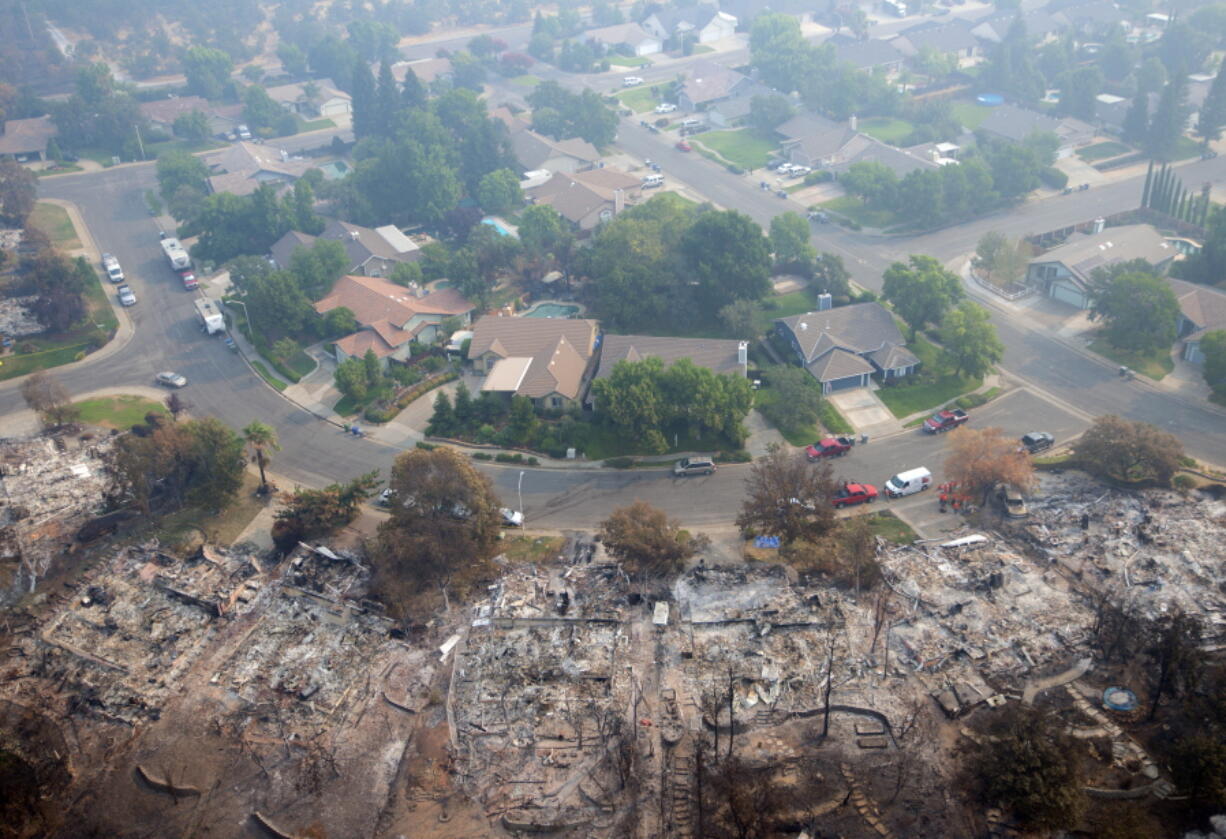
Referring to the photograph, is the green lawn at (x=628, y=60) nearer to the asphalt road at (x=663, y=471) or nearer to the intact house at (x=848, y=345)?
the asphalt road at (x=663, y=471)

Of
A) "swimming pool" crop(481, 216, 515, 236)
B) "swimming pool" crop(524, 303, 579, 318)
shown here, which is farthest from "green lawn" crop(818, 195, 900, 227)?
"swimming pool" crop(481, 216, 515, 236)

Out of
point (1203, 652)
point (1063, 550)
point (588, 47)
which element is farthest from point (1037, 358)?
point (588, 47)

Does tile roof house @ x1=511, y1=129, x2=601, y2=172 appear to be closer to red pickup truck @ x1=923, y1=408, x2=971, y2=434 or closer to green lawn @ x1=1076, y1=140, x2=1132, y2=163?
green lawn @ x1=1076, y1=140, x2=1132, y2=163

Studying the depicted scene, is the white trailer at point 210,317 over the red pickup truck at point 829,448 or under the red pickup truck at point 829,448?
over

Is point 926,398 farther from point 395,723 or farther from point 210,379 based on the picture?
point 210,379

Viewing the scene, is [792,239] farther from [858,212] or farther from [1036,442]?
[1036,442]

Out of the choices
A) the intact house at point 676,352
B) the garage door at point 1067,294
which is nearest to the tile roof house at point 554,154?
the intact house at point 676,352

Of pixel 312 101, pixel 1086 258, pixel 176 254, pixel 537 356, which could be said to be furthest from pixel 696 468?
pixel 312 101
